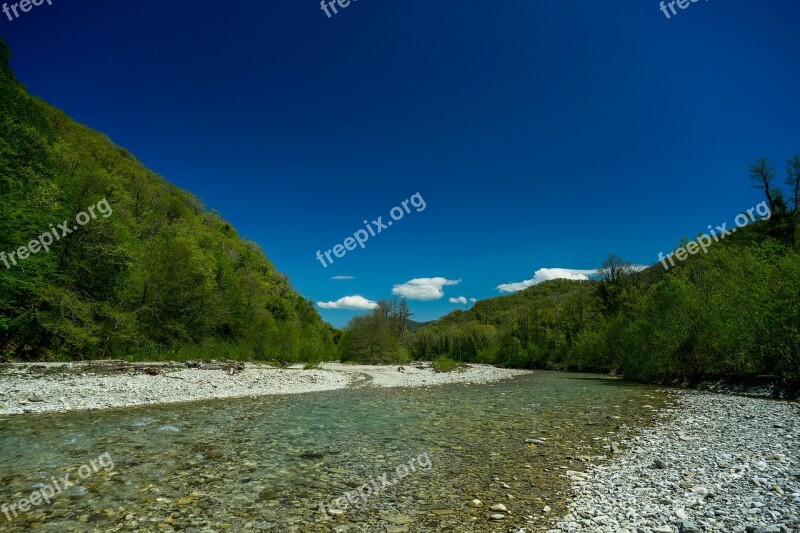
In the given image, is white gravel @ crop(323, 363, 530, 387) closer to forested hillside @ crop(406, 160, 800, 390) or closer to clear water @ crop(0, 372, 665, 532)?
forested hillside @ crop(406, 160, 800, 390)

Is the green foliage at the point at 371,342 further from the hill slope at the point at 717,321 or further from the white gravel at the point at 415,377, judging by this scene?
the hill slope at the point at 717,321

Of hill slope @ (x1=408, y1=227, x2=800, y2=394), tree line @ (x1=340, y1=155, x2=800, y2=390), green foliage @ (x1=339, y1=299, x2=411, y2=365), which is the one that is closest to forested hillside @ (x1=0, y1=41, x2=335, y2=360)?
green foliage @ (x1=339, y1=299, x2=411, y2=365)

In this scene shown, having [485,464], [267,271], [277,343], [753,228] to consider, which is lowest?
[485,464]

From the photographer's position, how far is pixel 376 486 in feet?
22.6

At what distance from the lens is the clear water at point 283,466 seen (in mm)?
Answer: 5414

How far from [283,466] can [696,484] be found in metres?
8.17

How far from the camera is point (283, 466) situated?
795 centimetres

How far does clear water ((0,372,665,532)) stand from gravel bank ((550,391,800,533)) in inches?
24.6

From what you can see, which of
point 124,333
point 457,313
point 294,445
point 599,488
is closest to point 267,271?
point 124,333

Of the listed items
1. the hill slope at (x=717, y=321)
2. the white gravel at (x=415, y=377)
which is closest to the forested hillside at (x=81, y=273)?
the white gravel at (x=415, y=377)

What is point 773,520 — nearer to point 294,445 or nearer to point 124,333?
point 294,445

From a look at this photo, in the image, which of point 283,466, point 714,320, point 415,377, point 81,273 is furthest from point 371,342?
point 283,466

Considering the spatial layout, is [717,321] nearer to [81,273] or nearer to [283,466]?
[283,466]

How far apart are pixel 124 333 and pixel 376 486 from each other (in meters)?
27.3
